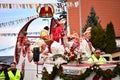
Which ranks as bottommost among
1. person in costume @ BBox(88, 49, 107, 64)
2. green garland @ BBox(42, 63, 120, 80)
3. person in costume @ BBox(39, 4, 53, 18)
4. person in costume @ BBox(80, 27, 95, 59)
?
green garland @ BBox(42, 63, 120, 80)

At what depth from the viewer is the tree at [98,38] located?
25.3 meters

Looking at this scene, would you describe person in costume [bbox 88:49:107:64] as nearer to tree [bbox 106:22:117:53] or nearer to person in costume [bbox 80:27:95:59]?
person in costume [bbox 80:27:95:59]

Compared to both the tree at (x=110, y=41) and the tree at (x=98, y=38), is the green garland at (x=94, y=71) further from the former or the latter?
the tree at (x=98, y=38)

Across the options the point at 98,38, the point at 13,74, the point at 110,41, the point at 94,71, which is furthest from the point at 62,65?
the point at 110,41

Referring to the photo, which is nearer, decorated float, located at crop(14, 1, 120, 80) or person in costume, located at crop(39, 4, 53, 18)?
decorated float, located at crop(14, 1, 120, 80)

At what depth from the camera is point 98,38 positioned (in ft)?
84.0

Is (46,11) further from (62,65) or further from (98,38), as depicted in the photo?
(62,65)

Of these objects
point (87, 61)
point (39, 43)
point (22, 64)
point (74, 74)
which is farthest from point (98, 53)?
point (22, 64)

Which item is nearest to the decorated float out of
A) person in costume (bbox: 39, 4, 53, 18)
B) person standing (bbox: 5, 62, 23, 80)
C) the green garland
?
the green garland

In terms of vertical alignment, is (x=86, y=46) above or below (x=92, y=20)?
below

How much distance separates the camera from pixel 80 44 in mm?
14086

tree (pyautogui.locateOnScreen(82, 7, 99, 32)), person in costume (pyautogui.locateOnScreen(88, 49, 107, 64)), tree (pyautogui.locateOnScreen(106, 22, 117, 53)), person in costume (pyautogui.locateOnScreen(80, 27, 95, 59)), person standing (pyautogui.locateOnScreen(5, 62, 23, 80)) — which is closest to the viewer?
person in costume (pyautogui.locateOnScreen(88, 49, 107, 64))

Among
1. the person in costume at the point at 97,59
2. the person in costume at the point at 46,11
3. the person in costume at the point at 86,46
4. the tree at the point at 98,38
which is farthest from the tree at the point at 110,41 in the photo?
the person in costume at the point at 97,59

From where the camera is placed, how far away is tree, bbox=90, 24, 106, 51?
997 inches
